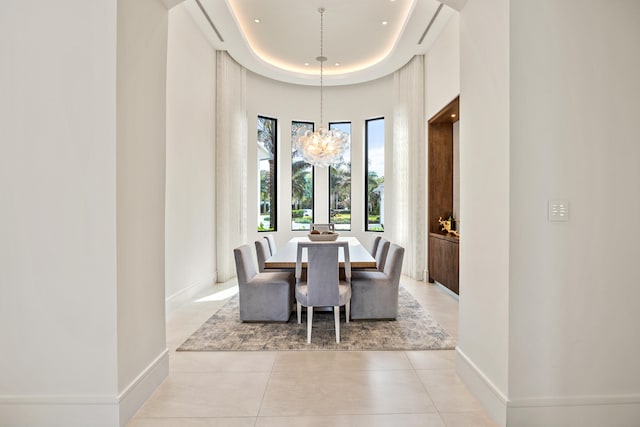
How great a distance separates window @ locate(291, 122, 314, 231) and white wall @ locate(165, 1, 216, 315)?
2.18 meters

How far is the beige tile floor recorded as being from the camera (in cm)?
186

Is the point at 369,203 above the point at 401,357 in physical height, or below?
above

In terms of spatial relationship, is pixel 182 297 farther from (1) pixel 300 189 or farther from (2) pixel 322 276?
(1) pixel 300 189

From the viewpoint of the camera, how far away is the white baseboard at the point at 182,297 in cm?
380

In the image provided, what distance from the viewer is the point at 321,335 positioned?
315cm

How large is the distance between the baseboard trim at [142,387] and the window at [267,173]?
15.0ft

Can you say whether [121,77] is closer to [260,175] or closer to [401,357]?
[401,357]

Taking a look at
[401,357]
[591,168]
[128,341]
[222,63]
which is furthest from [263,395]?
[222,63]

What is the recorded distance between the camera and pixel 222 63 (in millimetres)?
5270

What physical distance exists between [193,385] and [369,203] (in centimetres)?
533

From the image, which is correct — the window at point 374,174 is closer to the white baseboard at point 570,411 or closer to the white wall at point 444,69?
the white wall at point 444,69

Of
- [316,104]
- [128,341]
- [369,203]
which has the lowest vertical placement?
[128,341]

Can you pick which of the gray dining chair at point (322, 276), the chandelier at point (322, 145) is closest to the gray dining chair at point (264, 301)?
the gray dining chair at point (322, 276)

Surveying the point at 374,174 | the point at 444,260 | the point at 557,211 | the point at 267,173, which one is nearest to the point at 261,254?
the point at 444,260
